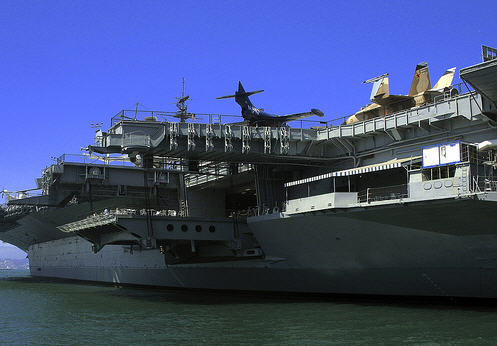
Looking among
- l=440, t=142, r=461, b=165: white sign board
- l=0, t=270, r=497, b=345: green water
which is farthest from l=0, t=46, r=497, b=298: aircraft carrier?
l=0, t=270, r=497, b=345: green water

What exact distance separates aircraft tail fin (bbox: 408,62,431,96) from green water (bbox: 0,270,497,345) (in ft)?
34.4

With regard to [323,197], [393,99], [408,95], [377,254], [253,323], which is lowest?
[253,323]

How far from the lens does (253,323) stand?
18.1 meters

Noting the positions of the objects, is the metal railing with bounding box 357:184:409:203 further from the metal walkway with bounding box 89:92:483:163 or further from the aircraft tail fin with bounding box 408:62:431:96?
the aircraft tail fin with bounding box 408:62:431:96

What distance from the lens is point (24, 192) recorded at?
137ft

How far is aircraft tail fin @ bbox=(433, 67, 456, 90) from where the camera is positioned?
2586 centimetres

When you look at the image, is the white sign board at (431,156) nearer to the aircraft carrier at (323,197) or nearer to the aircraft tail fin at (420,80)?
the aircraft carrier at (323,197)

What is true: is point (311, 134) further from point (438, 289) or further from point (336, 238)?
point (438, 289)

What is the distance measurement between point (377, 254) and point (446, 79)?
9641mm

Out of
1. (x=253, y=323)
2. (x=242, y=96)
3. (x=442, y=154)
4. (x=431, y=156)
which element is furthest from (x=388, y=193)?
(x=242, y=96)

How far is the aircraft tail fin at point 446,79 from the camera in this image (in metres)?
25.9

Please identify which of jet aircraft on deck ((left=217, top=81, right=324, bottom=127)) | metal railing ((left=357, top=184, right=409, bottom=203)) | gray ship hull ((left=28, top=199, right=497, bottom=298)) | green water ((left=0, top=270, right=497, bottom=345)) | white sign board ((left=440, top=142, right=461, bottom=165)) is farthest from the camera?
jet aircraft on deck ((left=217, top=81, right=324, bottom=127))

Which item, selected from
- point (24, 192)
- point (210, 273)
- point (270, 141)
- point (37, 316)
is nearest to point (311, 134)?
point (270, 141)

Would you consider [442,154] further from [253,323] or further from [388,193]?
[253,323]
